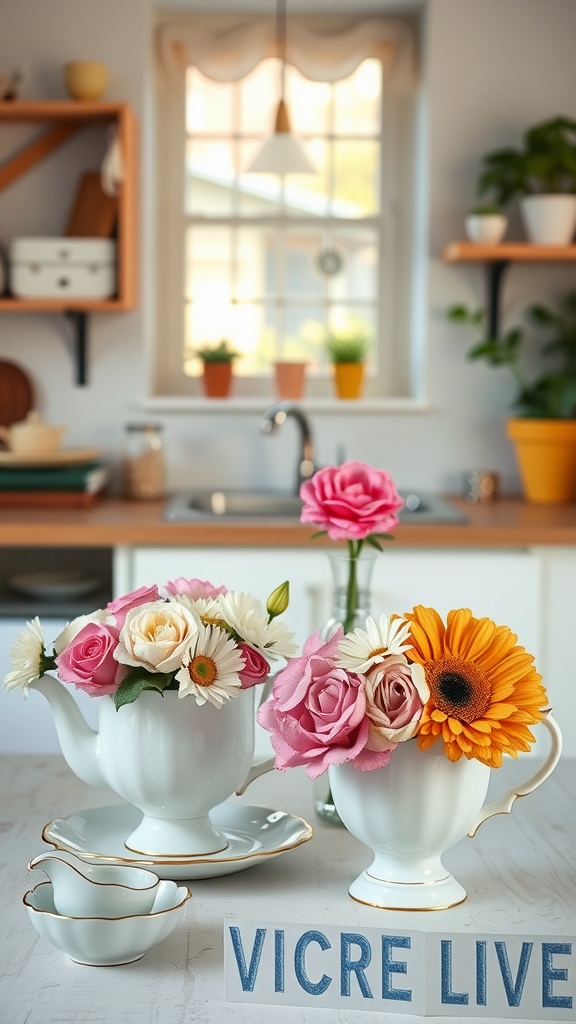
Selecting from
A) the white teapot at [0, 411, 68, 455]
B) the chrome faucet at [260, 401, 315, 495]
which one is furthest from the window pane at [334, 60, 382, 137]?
the white teapot at [0, 411, 68, 455]

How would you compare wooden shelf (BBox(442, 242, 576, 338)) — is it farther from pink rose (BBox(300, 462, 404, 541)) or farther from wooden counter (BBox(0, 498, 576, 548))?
pink rose (BBox(300, 462, 404, 541))

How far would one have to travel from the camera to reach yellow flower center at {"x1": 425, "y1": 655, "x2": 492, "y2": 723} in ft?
3.43

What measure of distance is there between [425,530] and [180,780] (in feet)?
5.65

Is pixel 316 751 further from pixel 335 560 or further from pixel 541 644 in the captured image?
pixel 541 644

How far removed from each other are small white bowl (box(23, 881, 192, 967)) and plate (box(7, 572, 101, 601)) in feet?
6.85

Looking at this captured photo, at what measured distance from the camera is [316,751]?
104 cm

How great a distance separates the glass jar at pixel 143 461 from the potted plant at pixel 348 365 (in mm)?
544

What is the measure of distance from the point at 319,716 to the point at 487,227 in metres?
2.43

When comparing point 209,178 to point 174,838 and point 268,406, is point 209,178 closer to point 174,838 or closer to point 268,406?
point 268,406

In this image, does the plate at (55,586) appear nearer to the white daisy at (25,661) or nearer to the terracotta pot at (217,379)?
the terracotta pot at (217,379)

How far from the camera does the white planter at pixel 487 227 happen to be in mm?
3225

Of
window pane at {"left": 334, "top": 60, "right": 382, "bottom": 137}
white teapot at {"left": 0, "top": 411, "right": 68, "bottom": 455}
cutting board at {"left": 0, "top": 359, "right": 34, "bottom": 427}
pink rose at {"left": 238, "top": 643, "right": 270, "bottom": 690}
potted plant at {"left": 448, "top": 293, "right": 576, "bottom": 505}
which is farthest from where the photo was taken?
window pane at {"left": 334, "top": 60, "right": 382, "bottom": 137}

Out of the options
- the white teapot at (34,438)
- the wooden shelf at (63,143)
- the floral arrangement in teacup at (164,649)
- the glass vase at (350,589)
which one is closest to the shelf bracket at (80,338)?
the wooden shelf at (63,143)

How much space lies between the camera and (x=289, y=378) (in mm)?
3508
